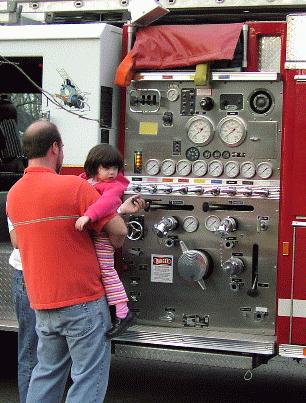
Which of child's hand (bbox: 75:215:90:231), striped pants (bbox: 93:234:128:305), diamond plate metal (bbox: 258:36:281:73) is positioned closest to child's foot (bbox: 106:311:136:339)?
striped pants (bbox: 93:234:128:305)

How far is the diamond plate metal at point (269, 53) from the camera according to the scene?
257 inches

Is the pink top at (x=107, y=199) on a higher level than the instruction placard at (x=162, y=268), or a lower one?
higher

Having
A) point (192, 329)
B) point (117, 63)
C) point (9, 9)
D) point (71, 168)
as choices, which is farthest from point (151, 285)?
point (9, 9)

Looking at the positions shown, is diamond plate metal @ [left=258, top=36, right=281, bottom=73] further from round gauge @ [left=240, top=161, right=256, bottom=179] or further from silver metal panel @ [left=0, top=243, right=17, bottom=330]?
silver metal panel @ [left=0, top=243, right=17, bottom=330]

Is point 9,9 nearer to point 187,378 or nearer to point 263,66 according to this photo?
point 263,66

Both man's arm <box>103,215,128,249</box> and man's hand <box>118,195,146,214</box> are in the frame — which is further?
man's hand <box>118,195,146,214</box>

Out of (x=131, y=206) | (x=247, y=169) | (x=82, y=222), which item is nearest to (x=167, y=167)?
(x=247, y=169)

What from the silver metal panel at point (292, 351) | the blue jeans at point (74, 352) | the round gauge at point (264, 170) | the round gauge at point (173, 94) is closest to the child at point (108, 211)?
the blue jeans at point (74, 352)

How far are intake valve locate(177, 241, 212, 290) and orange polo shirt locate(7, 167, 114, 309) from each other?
167 centimetres

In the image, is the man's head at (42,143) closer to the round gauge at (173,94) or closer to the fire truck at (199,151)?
the fire truck at (199,151)

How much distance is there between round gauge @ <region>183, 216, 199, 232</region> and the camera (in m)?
6.73

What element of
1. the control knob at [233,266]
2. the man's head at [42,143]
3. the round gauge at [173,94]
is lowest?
the control knob at [233,266]

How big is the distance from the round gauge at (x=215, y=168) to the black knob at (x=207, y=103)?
40 cm

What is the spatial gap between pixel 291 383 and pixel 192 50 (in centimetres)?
335
